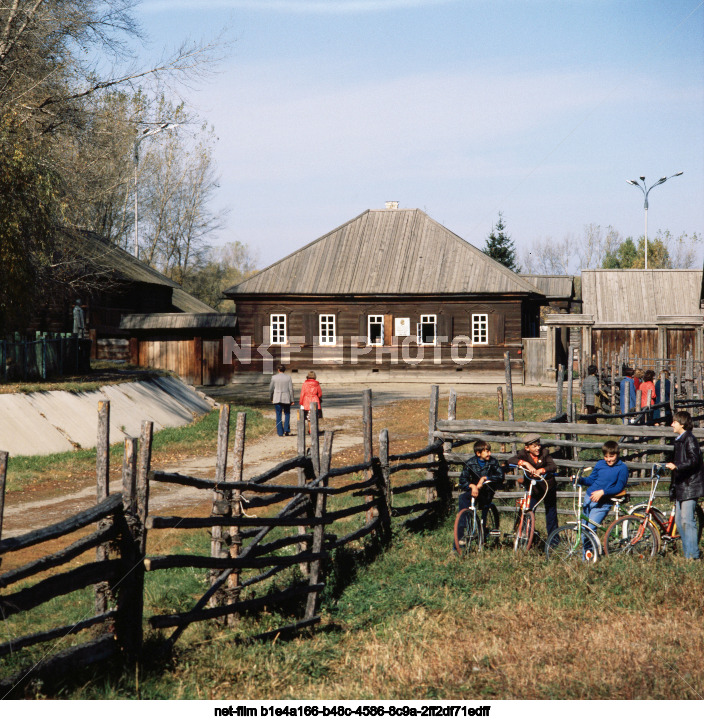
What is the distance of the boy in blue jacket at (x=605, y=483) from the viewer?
8734 mm

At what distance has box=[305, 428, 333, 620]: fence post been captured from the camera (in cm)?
725

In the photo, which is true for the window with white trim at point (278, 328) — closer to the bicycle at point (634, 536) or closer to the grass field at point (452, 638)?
the grass field at point (452, 638)

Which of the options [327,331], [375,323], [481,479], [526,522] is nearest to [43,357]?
[481,479]

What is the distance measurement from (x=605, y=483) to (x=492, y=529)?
5.11 ft

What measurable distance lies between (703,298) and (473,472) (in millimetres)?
22488

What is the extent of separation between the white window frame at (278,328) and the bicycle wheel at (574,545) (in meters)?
27.1

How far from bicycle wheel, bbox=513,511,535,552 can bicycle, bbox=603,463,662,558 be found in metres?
0.81

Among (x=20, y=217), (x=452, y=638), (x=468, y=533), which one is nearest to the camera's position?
(x=452, y=638)

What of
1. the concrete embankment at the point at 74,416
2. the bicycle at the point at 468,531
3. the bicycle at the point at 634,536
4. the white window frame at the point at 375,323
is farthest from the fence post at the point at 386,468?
the white window frame at the point at 375,323

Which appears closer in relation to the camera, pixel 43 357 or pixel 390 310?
pixel 43 357

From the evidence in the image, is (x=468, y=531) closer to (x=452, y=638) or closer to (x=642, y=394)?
(x=452, y=638)

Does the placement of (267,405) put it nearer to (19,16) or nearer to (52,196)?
(52,196)

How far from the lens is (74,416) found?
16.8m

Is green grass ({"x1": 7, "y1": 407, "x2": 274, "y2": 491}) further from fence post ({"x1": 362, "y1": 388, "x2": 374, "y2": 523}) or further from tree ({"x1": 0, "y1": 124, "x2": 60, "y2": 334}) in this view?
fence post ({"x1": 362, "y1": 388, "x2": 374, "y2": 523})
